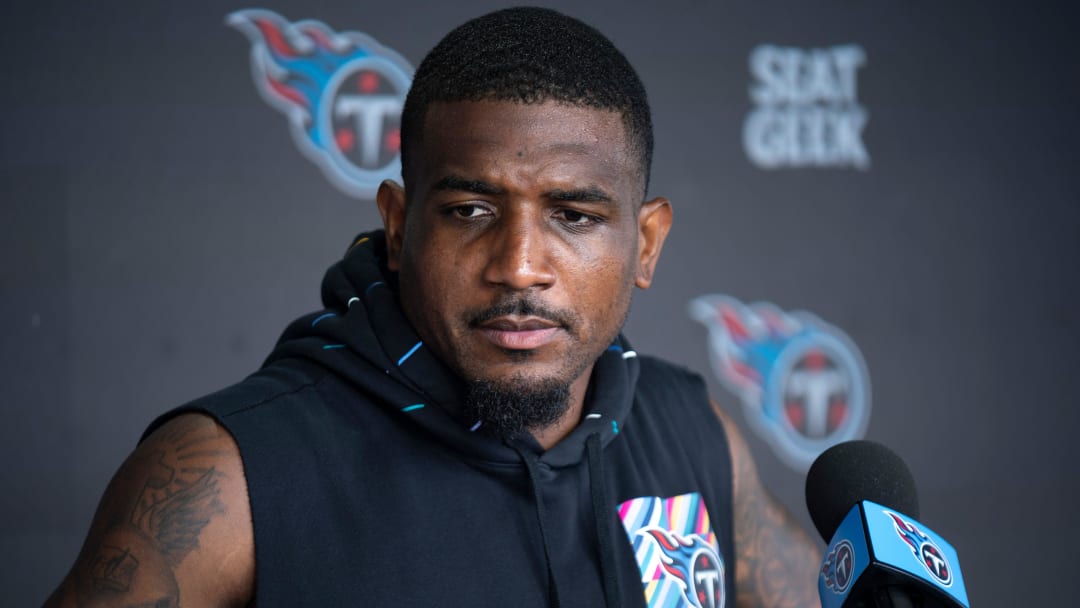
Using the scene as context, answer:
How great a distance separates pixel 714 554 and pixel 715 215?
3.93 ft

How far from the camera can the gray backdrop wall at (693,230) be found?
207 cm

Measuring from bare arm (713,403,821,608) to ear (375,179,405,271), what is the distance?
0.50 m

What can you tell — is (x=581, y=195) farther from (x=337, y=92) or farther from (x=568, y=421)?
(x=337, y=92)

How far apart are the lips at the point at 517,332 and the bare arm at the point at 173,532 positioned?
26 centimetres

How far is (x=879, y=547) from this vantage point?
2.26 feet

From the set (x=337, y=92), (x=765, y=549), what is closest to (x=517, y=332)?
(x=765, y=549)

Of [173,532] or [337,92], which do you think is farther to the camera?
[337,92]

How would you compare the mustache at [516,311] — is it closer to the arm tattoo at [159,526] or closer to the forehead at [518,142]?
the forehead at [518,142]

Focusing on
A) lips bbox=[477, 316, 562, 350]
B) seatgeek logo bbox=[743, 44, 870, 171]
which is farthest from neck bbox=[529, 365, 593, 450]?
seatgeek logo bbox=[743, 44, 870, 171]

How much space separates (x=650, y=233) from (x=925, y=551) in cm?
58

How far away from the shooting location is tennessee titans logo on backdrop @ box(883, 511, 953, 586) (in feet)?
2.24

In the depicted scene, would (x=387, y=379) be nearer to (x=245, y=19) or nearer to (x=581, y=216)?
(x=581, y=216)

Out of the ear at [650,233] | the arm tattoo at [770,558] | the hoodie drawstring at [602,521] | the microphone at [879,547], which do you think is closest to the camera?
the microphone at [879,547]

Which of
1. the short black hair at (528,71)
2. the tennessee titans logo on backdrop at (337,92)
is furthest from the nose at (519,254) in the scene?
the tennessee titans logo on backdrop at (337,92)
